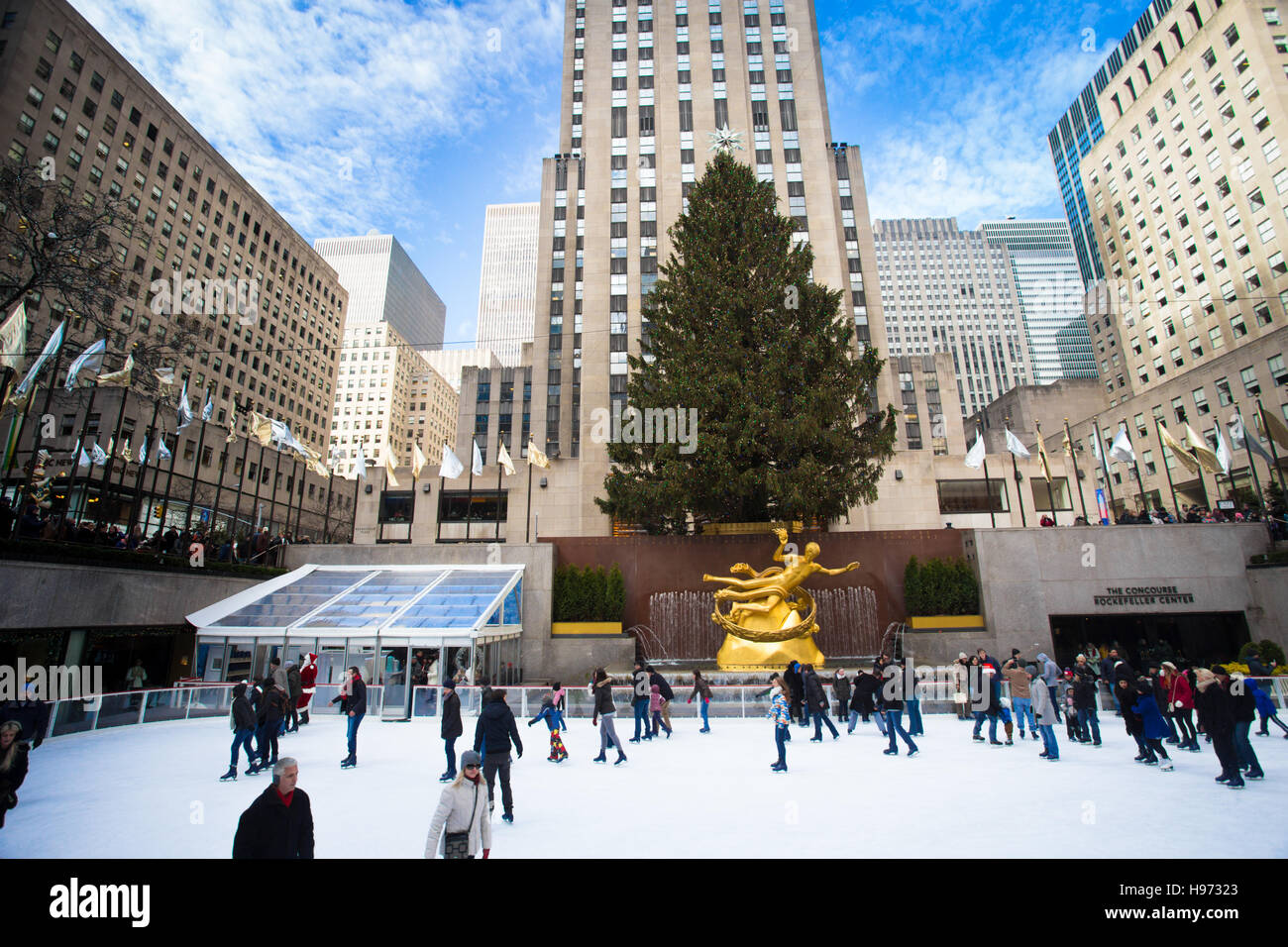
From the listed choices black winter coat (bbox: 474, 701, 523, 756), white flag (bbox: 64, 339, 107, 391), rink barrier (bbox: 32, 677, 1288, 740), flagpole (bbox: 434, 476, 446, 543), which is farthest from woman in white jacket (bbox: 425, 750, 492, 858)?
flagpole (bbox: 434, 476, 446, 543)

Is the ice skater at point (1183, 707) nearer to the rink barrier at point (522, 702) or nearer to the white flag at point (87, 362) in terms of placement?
the rink barrier at point (522, 702)

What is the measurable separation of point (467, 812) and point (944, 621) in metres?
22.6

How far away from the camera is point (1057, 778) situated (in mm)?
9727

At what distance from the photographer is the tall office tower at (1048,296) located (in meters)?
134

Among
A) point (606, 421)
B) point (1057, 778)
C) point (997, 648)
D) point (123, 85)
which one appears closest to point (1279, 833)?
point (1057, 778)

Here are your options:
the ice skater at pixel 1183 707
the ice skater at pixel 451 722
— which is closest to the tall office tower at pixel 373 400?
the ice skater at pixel 451 722

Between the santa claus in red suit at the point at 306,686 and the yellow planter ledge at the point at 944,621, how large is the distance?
20195 millimetres

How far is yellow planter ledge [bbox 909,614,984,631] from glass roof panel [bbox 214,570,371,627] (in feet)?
68.2

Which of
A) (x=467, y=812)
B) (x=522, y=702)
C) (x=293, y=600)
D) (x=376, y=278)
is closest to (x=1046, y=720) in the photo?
(x=467, y=812)

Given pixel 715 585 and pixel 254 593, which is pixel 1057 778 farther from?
pixel 254 593

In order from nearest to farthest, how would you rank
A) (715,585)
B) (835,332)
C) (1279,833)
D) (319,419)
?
1. (1279,833)
2. (715,585)
3. (835,332)
4. (319,419)

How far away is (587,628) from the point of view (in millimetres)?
24188

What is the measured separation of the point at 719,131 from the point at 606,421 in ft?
79.4

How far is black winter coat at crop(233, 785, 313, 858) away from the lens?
444 centimetres
